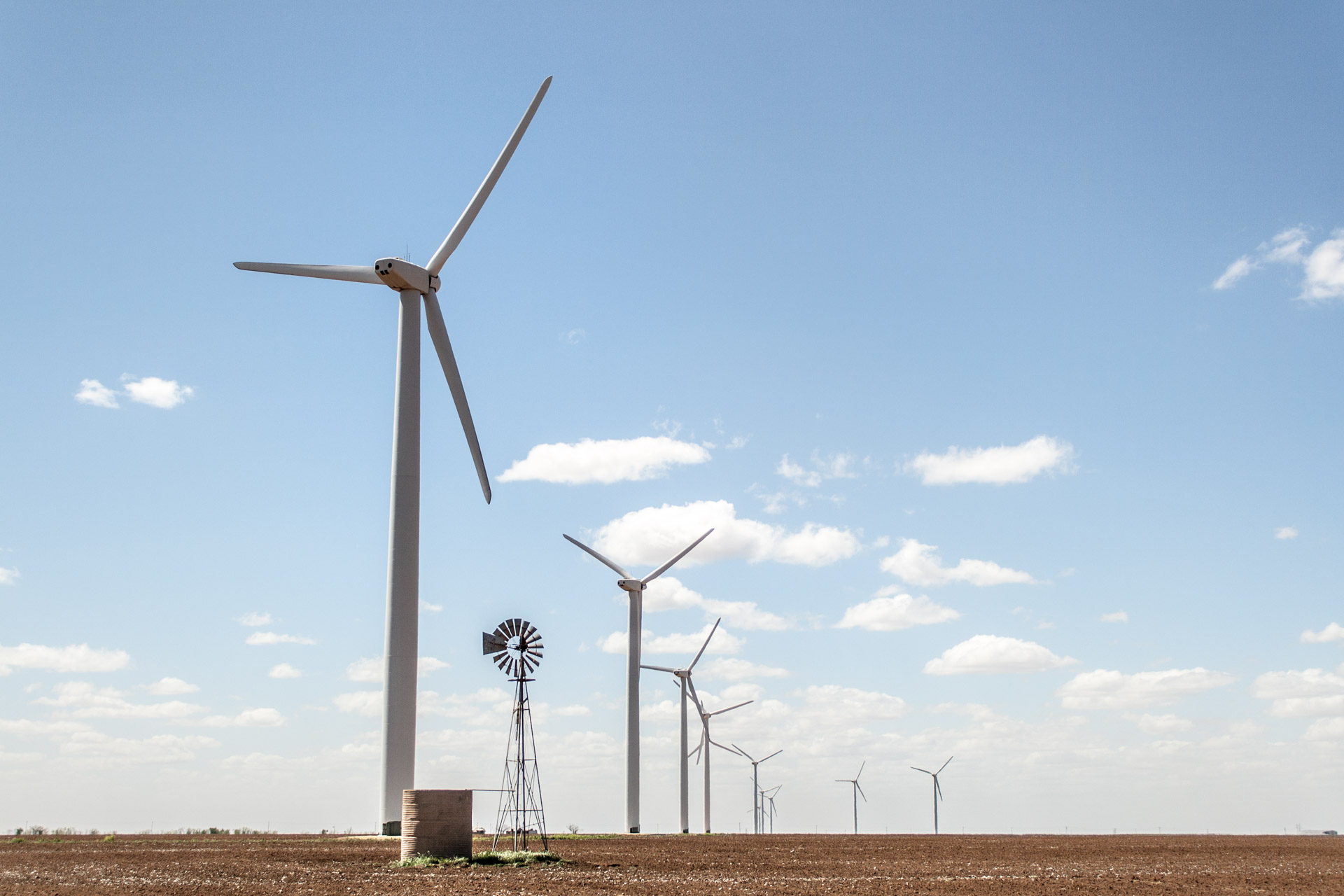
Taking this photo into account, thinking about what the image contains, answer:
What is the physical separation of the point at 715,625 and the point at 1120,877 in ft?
233

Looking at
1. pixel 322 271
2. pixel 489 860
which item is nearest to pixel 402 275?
pixel 322 271

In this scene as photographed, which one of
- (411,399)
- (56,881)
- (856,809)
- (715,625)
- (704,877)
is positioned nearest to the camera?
(56,881)

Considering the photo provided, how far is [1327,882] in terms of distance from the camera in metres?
30.6

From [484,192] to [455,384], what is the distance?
922 cm

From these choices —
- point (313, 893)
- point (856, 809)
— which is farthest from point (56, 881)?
point (856, 809)

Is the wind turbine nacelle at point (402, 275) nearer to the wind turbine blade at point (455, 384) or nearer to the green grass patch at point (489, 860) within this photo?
the wind turbine blade at point (455, 384)

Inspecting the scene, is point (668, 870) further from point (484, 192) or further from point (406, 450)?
point (484, 192)

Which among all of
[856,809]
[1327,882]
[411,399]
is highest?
[411,399]

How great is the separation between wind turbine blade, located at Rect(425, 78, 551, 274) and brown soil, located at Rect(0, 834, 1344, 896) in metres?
24.3

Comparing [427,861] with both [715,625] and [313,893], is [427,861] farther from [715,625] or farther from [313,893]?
[715,625]

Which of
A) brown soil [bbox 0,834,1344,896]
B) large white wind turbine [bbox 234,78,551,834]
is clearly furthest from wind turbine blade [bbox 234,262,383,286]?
brown soil [bbox 0,834,1344,896]

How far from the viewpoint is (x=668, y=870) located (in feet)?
108

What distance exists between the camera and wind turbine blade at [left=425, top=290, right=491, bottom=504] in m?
48.2

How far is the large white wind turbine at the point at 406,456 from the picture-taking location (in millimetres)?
41781
